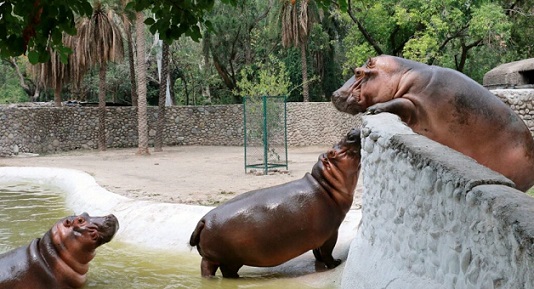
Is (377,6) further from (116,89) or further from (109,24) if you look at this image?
(116,89)

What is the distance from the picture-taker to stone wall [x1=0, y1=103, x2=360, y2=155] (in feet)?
76.3

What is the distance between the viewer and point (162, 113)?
23.4 meters

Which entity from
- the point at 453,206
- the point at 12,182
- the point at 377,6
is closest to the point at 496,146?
the point at 453,206

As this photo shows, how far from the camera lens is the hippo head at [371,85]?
467 centimetres

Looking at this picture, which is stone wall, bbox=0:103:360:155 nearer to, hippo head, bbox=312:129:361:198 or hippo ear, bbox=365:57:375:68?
hippo head, bbox=312:129:361:198

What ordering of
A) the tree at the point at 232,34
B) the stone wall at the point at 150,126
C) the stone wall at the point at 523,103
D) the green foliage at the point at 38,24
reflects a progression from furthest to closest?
the tree at the point at 232,34 < the stone wall at the point at 150,126 < the stone wall at the point at 523,103 < the green foliage at the point at 38,24

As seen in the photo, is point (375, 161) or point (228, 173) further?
point (228, 173)

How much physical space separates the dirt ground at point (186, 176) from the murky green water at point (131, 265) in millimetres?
1859

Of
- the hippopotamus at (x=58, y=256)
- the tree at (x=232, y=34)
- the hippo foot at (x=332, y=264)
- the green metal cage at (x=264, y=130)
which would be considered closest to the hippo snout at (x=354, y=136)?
the hippo foot at (x=332, y=264)

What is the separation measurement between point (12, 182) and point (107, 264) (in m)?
8.16

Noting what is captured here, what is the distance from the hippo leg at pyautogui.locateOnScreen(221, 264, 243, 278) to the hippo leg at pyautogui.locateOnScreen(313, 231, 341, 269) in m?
0.73

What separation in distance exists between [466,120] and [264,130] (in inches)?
401

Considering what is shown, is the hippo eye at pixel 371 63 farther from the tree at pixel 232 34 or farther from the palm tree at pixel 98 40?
the tree at pixel 232 34

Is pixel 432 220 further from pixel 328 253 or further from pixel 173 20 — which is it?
pixel 328 253
